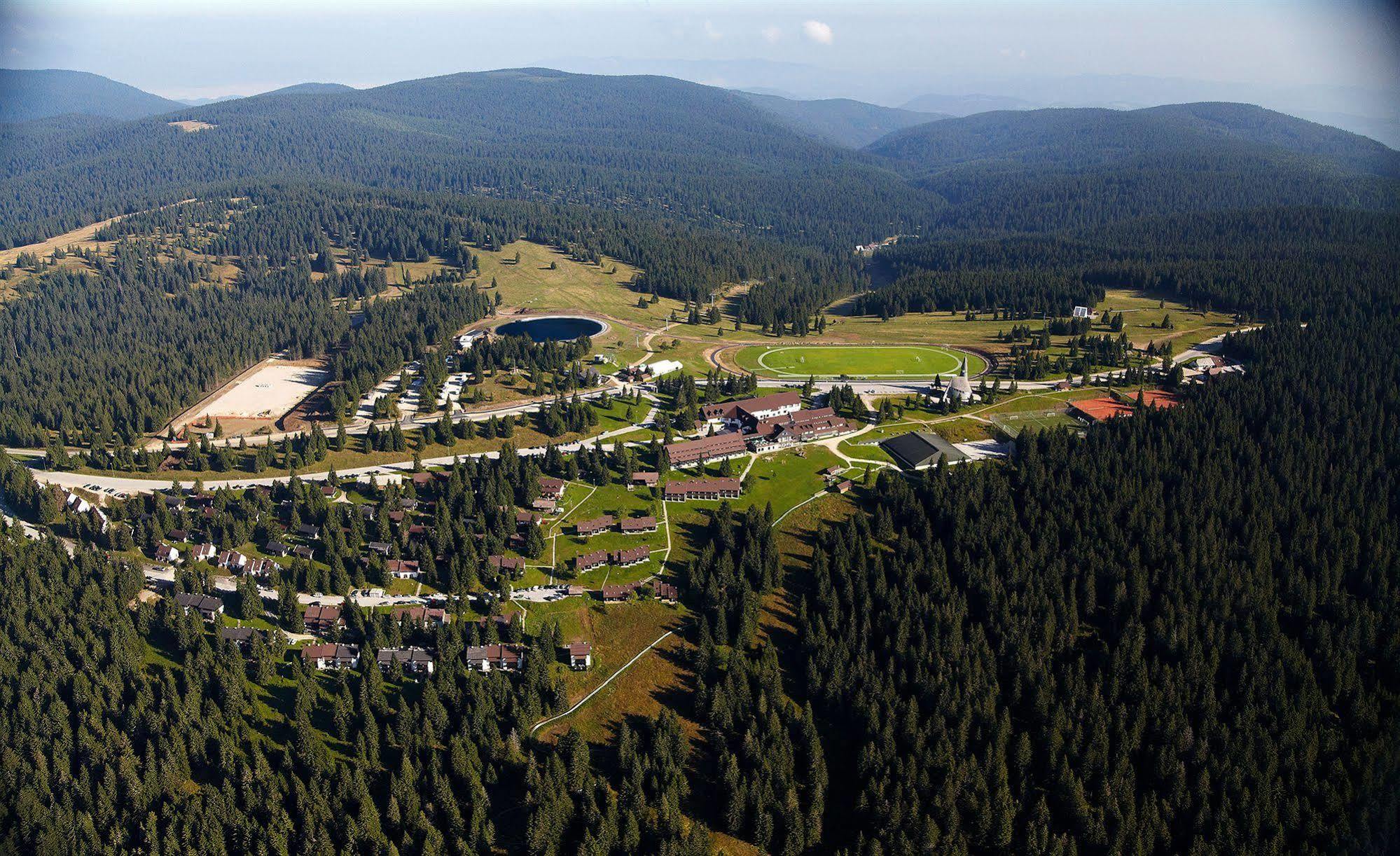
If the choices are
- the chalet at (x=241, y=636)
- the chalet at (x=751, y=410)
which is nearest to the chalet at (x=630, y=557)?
the chalet at (x=241, y=636)

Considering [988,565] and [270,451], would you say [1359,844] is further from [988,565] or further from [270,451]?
[270,451]

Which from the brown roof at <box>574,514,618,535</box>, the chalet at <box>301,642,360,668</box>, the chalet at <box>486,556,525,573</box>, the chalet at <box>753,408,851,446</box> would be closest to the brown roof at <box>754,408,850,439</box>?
the chalet at <box>753,408,851,446</box>

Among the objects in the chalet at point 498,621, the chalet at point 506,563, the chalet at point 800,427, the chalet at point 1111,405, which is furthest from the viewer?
the chalet at point 1111,405

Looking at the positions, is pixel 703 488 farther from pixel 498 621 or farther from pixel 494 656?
pixel 494 656

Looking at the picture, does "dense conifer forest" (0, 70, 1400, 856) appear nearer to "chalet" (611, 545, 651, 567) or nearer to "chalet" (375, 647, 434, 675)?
"chalet" (375, 647, 434, 675)

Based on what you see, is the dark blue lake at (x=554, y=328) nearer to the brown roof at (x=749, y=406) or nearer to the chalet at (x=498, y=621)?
the brown roof at (x=749, y=406)

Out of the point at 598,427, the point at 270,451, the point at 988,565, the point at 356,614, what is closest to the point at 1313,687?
the point at 988,565
